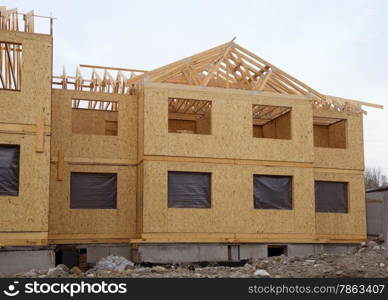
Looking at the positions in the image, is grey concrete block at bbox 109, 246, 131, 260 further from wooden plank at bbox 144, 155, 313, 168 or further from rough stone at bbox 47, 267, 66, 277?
rough stone at bbox 47, 267, 66, 277

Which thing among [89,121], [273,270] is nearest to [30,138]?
[89,121]

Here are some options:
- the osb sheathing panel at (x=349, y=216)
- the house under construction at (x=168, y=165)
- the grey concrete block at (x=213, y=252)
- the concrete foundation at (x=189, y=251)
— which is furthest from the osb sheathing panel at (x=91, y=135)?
the osb sheathing panel at (x=349, y=216)

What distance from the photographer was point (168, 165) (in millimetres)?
21891

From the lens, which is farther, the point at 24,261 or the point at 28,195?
the point at 28,195

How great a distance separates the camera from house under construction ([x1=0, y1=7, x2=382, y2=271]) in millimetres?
19891

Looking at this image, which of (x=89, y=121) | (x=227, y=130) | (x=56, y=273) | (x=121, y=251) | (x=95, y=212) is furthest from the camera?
(x=89, y=121)

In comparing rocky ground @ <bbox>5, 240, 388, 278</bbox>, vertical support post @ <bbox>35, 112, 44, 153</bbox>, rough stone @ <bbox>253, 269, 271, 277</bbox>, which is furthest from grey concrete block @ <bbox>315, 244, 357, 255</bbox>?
vertical support post @ <bbox>35, 112, 44, 153</bbox>

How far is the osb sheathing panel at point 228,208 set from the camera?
2150cm

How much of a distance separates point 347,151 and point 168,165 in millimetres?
8166

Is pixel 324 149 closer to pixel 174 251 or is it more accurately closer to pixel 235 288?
pixel 174 251

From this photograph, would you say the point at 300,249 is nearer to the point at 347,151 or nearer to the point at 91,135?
the point at 347,151

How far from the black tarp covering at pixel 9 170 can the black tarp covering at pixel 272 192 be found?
8.67 meters

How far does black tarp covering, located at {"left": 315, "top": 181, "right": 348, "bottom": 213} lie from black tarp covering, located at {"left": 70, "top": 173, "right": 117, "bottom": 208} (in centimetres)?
827

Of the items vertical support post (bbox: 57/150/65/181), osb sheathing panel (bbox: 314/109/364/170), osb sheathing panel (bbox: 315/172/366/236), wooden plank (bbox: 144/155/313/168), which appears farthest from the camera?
osb sheathing panel (bbox: 314/109/364/170)
